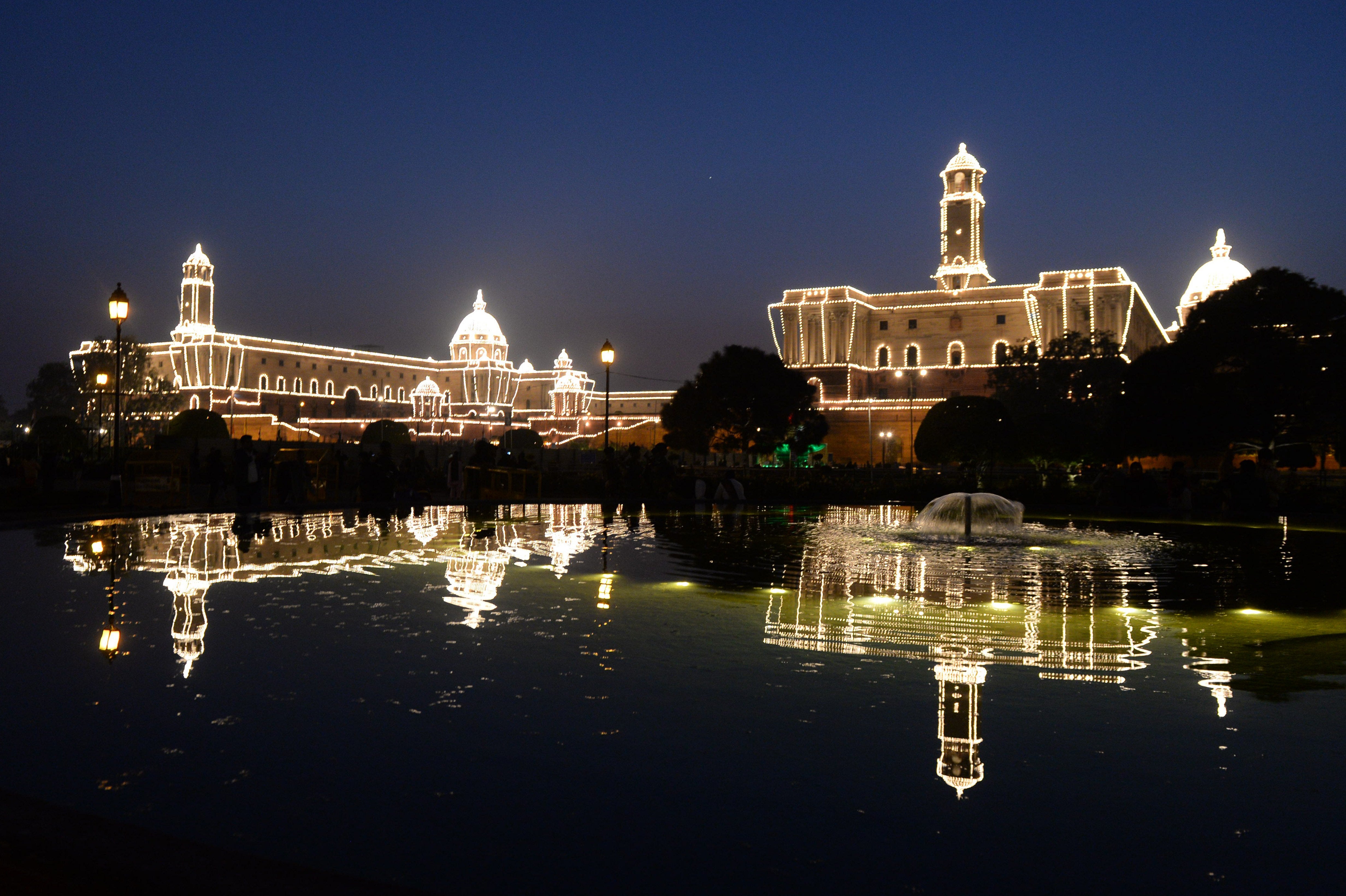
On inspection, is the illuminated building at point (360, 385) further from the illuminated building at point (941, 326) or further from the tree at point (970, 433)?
the tree at point (970, 433)

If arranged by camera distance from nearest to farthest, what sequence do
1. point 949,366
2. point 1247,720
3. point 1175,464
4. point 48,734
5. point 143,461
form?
point 48,734, point 1247,720, point 143,461, point 1175,464, point 949,366

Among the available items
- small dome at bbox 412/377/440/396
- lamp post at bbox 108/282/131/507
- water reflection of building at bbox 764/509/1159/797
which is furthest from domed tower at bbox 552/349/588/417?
water reflection of building at bbox 764/509/1159/797

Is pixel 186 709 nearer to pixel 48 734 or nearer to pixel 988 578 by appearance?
pixel 48 734

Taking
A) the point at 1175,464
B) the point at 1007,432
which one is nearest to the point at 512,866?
the point at 1175,464

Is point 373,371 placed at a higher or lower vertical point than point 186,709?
higher

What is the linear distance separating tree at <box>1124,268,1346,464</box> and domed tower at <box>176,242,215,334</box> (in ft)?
270

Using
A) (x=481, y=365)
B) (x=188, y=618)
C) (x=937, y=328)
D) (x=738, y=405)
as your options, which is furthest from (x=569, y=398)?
(x=188, y=618)

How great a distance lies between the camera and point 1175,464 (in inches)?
926

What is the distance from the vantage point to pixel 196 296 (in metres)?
97.4

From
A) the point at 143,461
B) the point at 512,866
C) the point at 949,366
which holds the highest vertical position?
the point at 949,366

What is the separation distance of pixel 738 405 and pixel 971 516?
35976 millimetres

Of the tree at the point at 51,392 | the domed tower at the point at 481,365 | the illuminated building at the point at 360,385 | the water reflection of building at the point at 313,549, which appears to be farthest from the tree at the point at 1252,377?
the tree at the point at 51,392

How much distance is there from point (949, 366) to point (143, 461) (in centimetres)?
6384

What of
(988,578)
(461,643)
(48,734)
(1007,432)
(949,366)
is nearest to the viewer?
(48,734)
